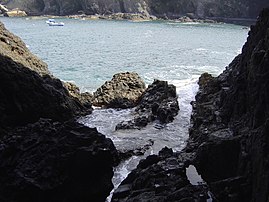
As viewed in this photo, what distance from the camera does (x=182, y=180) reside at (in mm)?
11156

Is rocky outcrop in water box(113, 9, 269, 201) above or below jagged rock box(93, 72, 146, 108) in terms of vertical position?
above

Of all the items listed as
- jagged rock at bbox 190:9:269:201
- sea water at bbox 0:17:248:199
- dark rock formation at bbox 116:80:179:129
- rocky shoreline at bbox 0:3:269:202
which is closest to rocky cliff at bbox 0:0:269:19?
sea water at bbox 0:17:248:199

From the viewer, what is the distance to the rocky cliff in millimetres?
104812

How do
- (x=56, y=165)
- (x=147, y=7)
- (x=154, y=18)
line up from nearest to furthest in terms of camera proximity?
(x=56, y=165)
(x=154, y=18)
(x=147, y=7)

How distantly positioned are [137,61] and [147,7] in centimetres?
7120

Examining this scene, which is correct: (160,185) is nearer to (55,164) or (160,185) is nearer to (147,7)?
(55,164)

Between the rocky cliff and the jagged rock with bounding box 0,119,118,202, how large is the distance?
9640cm

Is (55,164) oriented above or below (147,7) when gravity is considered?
above

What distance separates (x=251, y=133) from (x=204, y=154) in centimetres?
188

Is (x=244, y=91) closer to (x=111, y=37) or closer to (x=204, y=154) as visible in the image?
(x=204, y=154)

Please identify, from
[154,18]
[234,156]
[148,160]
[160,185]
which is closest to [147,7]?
[154,18]

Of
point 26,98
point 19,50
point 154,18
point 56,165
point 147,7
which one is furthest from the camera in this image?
point 147,7

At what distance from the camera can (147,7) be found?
108 metres

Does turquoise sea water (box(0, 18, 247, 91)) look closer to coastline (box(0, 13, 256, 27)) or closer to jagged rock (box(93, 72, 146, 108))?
jagged rock (box(93, 72, 146, 108))
